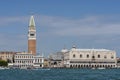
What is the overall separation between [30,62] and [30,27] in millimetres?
16179

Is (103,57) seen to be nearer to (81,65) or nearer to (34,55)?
(81,65)

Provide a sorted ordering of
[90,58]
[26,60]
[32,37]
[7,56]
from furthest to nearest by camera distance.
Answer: [7,56] < [32,37] < [26,60] < [90,58]

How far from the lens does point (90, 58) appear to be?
18438 cm

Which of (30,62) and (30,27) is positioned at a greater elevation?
(30,27)

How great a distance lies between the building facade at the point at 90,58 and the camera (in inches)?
7215

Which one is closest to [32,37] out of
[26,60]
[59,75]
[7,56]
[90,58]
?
[26,60]

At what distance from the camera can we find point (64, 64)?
192250mm

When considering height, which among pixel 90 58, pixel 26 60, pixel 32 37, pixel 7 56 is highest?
pixel 32 37

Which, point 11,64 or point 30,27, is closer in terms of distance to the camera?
point 11,64

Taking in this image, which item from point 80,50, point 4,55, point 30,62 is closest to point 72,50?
point 80,50

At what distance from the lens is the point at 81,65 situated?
186 metres

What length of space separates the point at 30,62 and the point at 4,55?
15107 millimetres

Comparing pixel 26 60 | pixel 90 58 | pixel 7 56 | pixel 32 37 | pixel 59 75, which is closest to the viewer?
pixel 59 75

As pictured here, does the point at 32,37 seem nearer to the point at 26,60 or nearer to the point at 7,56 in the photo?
the point at 26,60
